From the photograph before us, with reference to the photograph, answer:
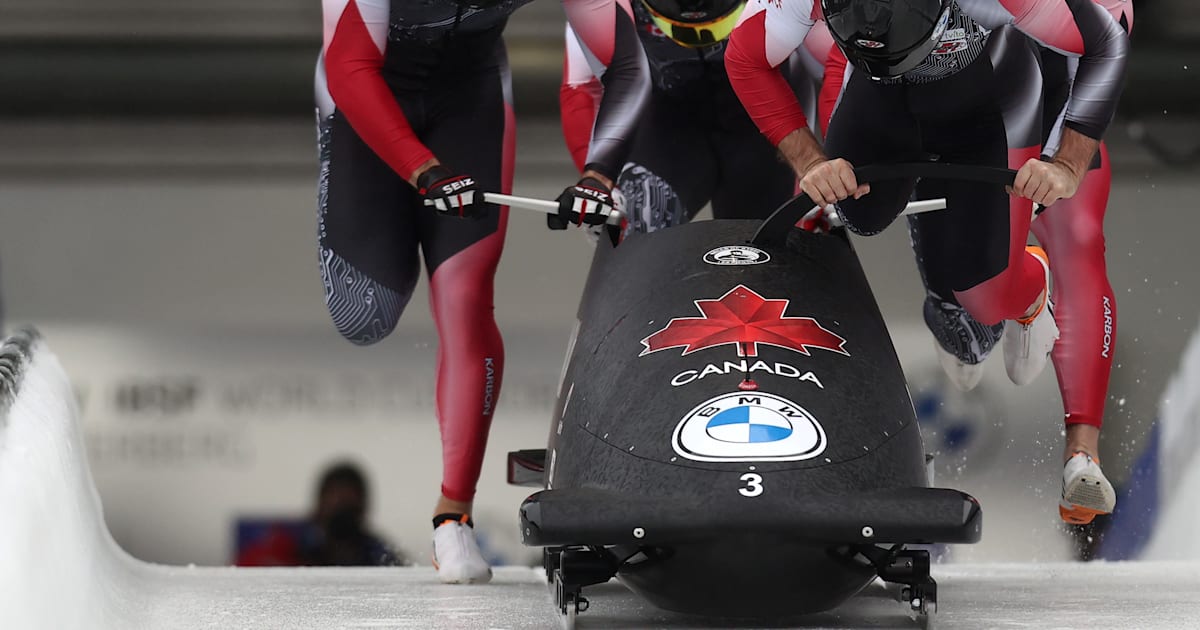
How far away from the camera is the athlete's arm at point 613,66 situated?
3.28 m

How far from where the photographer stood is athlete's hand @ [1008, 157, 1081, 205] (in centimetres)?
260

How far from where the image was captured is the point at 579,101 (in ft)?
12.1

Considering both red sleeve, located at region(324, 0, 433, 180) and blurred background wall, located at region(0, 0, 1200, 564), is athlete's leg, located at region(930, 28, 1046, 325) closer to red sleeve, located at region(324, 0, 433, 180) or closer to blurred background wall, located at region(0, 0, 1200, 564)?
red sleeve, located at region(324, 0, 433, 180)

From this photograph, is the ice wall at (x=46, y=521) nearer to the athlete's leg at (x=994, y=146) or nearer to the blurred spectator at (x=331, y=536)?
the athlete's leg at (x=994, y=146)

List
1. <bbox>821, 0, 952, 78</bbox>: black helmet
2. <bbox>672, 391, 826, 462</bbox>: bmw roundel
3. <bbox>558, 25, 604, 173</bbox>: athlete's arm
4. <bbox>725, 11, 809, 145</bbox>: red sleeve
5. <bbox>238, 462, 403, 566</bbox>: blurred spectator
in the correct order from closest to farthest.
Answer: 1. <bbox>672, 391, 826, 462</bbox>: bmw roundel
2. <bbox>821, 0, 952, 78</bbox>: black helmet
3. <bbox>725, 11, 809, 145</bbox>: red sleeve
4. <bbox>558, 25, 604, 173</bbox>: athlete's arm
5. <bbox>238, 462, 403, 566</bbox>: blurred spectator

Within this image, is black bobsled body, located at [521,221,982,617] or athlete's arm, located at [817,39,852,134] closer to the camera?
black bobsled body, located at [521,221,982,617]

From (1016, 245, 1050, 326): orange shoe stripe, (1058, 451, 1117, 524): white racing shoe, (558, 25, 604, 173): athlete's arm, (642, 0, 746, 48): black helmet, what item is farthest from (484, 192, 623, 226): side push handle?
(1058, 451, 1117, 524): white racing shoe

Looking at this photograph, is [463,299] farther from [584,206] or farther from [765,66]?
[765,66]

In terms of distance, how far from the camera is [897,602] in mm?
2578

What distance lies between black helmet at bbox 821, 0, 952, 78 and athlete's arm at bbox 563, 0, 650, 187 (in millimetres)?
701

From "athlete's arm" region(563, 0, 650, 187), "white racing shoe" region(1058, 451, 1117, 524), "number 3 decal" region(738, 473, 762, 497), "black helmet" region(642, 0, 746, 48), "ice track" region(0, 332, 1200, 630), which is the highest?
"black helmet" region(642, 0, 746, 48)

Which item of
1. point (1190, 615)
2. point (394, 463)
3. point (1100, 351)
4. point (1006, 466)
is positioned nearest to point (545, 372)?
point (394, 463)

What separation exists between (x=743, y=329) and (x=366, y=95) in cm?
112

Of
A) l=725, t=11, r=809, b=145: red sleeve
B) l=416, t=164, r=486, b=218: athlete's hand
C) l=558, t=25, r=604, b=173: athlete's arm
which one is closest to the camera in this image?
l=725, t=11, r=809, b=145: red sleeve
